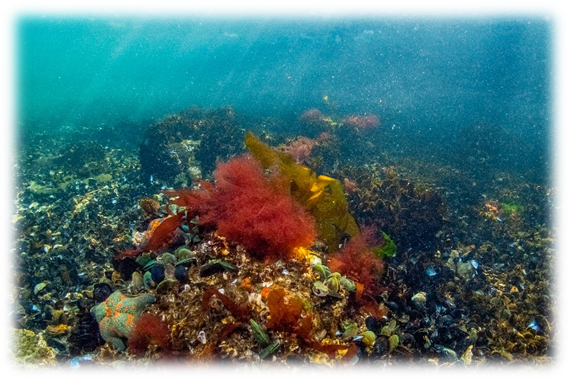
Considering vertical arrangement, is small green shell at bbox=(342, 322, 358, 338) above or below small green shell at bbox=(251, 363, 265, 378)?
below

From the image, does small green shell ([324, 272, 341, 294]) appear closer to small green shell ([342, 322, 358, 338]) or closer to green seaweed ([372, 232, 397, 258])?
small green shell ([342, 322, 358, 338])

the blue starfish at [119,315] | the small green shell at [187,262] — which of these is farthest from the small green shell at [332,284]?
the blue starfish at [119,315]

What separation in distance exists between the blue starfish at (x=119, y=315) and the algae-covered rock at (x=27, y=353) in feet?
2.42

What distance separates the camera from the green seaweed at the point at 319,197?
5109 millimetres

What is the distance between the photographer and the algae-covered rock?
148 inches

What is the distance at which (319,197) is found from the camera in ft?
17.1

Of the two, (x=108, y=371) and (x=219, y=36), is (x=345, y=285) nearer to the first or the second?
(x=108, y=371)

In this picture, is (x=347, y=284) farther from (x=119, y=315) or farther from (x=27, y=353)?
(x=27, y=353)

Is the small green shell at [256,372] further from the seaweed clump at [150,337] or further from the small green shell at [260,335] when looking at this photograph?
the seaweed clump at [150,337]

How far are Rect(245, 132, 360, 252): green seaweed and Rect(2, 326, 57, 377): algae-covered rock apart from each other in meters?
3.88

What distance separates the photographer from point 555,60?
125 feet

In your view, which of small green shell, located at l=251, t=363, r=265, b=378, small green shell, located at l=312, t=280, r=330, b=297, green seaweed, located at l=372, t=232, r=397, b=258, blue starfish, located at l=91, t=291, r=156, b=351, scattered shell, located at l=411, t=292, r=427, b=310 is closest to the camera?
small green shell, located at l=251, t=363, r=265, b=378

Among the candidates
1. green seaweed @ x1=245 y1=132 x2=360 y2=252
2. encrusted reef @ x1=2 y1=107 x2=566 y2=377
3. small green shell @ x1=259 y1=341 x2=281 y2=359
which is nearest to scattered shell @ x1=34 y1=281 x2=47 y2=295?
encrusted reef @ x1=2 y1=107 x2=566 y2=377

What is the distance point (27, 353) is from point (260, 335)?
10.6 ft
